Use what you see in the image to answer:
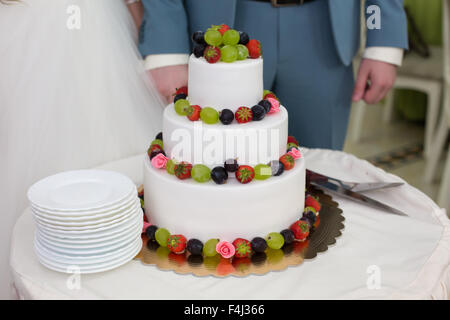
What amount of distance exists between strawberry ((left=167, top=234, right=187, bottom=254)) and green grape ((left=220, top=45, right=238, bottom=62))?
394 millimetres

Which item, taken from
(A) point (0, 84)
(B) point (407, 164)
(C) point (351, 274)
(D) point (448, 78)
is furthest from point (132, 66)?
(B) point (407, 164)

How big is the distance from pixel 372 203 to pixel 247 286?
1.63ft

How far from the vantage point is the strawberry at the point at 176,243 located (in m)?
1.11

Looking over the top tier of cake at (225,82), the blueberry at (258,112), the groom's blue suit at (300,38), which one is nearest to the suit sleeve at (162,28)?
the groom's blue suit at (300,38)

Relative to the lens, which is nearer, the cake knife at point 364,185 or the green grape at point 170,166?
the green grape at point 170,166

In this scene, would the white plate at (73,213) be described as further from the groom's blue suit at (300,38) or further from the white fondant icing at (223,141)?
the groom's blue suit at (300,38)

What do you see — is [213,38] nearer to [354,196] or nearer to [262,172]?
[262,172]

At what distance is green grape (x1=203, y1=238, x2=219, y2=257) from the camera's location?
110 centimetres

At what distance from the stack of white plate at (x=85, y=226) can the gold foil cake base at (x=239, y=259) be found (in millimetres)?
53

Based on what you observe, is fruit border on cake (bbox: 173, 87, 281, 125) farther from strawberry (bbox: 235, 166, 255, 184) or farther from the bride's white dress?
the bride's white dress

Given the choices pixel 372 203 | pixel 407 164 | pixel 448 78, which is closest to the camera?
pixel 372 203

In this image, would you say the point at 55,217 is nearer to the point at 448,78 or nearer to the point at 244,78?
the point at 244,78

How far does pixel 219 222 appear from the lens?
1116mm
